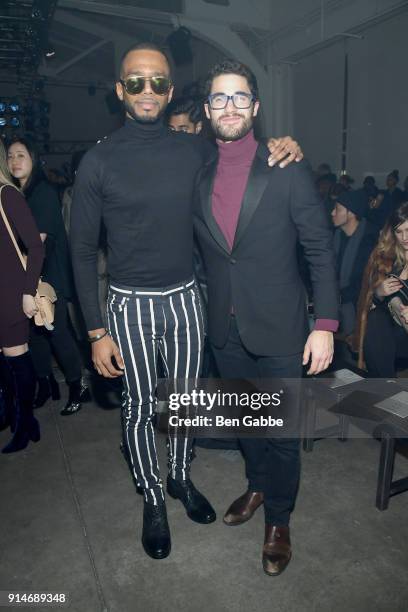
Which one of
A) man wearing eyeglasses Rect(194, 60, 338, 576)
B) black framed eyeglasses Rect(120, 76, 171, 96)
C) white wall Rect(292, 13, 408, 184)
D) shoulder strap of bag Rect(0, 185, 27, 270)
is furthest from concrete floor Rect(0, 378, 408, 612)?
white wall Rect(292, 13, 408, 184)

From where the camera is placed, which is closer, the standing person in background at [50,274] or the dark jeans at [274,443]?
the dark jeans at [274,443]

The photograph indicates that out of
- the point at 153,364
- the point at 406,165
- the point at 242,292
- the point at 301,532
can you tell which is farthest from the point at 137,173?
the point at 406,165

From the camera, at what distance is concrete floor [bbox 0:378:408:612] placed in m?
1.92

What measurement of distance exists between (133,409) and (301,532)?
995 mm

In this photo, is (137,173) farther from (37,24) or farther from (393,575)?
(37,24)

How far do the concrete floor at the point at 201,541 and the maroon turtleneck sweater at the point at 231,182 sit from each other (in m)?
1.40

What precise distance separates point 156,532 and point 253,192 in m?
1.58

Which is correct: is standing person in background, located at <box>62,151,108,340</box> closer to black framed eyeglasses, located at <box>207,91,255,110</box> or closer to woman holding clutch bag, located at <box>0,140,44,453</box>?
woman holding clutch bag, located at <box>0,140,44,453</box>

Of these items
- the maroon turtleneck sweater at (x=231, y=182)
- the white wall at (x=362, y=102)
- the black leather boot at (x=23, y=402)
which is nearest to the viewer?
the maroon turtleneck sweater at (x=231, y=182)

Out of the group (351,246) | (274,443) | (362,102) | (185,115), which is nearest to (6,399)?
(274,443)

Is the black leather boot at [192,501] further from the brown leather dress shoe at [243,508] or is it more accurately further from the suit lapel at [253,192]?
the suit lapel at [253,192]

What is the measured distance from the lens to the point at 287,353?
200cm

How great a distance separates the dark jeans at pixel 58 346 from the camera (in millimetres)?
3496

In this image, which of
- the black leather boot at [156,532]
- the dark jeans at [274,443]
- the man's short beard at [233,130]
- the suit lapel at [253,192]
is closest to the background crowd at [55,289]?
the dark jeans at [274,443]
